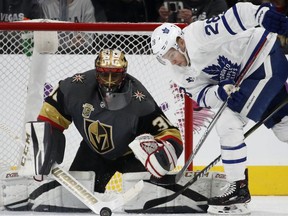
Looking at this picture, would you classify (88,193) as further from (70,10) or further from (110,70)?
(70,10)

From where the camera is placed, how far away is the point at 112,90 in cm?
432

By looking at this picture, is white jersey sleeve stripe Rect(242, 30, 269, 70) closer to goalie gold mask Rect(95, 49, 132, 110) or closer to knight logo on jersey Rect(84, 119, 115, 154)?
goalie gold mask Rect(95, 49, 132, 110)

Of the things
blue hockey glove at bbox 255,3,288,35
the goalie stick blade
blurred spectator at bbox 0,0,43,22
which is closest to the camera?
blue hockey glove at bbox 255,3,288,35

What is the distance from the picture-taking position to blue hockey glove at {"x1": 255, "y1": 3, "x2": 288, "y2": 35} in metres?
3.90

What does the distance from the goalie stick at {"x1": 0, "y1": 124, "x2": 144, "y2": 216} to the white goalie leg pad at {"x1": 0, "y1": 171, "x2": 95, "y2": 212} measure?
0.09 meters

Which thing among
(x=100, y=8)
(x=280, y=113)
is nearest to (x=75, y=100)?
(x=280, y=113)

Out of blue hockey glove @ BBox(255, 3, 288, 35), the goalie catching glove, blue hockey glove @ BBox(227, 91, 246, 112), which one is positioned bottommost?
the goalie catching glove

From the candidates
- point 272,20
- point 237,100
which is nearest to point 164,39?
point 237,100

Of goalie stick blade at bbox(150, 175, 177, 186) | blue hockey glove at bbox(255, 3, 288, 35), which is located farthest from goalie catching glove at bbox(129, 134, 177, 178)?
blue hockey glove at bbox(255, 3, 288, 35)

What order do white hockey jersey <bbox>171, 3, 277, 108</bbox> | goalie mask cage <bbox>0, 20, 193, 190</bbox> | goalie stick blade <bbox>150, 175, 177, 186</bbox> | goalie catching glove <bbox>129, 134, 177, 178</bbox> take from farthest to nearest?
goalie mask cage <bbox>0, 20, 193, 190</bbox>
goalie stick blade <bbox>150, 175, 177, 186</bbox>
goalie catching glove <bbox>129, 134, 177, 178</bbox>
white hockey jersey <bbox>171, 3, 277, 108</bbox>

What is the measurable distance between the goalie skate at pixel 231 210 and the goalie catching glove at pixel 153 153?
0.28m

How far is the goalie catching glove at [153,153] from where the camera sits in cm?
426

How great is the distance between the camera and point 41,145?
4.35 m

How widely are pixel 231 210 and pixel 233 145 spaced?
0.99 feet
